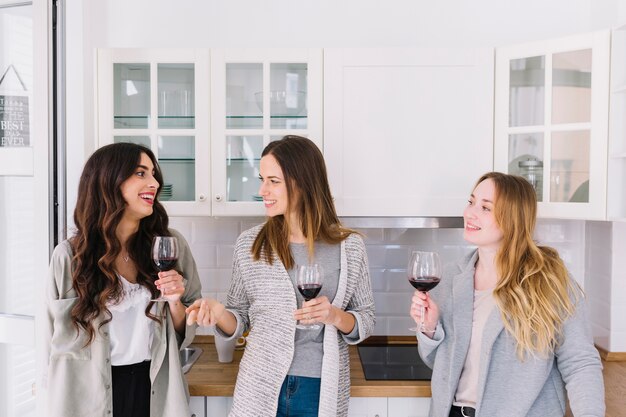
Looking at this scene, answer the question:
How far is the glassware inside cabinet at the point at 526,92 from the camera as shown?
2.03 meters

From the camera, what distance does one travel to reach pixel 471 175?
2.06 m

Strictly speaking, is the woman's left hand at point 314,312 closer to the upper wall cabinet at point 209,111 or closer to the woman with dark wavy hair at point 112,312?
the woman with dark wavy hair at point 112,312

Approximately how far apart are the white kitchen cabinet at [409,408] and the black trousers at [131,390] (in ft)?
2.73

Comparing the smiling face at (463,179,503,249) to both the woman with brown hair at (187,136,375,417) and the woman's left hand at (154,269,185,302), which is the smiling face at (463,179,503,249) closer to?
the woman with brown hair at (187,136,375,417)

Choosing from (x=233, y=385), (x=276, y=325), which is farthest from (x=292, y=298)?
(x=233, y=385)

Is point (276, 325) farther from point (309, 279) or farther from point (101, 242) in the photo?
point (101, 242)

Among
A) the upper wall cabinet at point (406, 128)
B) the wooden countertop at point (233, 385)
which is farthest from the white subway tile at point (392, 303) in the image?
the upper wall cabinet at point (406, 128)

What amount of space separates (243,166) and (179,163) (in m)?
0.25

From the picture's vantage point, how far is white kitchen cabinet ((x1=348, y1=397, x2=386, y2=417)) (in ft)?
6.23

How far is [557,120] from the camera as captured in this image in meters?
2.00

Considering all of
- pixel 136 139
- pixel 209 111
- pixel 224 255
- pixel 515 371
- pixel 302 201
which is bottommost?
pixel 515 371

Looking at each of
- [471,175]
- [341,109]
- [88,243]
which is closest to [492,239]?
[471,175]

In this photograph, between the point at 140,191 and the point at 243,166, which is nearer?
the point at 140,191

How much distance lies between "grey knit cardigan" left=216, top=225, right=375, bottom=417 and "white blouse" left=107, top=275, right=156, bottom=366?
23 centimetres
